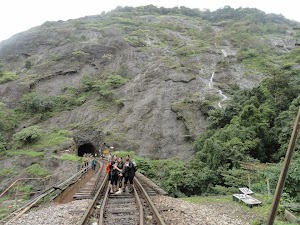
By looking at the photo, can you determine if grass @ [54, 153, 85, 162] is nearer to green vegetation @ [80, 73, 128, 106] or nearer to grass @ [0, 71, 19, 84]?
green vegetation @ [80, 73, 128, 106]

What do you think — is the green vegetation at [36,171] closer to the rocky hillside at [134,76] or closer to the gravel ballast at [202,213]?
the rocky hillside at [134,76]

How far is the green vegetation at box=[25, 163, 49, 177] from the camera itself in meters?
31.6

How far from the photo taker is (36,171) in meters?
32.2

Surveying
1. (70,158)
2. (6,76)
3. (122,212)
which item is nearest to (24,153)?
(70,158)

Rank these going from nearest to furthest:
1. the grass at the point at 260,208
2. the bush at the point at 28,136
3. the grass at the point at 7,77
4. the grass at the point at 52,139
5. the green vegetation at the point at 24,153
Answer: the grass at the point at 260,208 → the green vegetation at the point at 24,153 → the grass at the point at 52,139 → the bush at the point at 28,136 → the grass at the point at 7,77

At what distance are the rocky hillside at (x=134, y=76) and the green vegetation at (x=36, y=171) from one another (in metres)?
10.1

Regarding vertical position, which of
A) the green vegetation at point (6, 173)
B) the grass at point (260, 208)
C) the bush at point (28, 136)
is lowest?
the green vegetation at point (6, 173)

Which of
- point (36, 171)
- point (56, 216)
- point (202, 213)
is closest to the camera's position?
point (56, 216)

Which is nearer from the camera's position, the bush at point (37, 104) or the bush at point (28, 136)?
the bush at point (28, 136)

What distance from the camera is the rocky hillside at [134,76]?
138ft

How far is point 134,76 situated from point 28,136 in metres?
24.6

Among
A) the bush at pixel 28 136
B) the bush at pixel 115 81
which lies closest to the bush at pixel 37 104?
the bush at pixel 28 136

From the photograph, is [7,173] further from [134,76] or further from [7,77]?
[134,76]

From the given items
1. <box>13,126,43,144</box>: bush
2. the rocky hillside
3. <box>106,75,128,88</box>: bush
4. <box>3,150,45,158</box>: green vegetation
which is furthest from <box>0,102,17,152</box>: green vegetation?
<box>106,75,128,88</box>: bush
